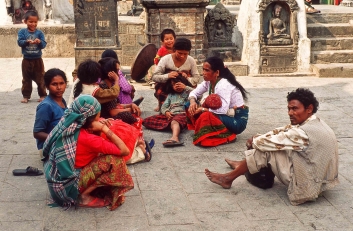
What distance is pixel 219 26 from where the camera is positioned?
37.2ft

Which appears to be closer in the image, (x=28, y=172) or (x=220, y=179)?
(x=220, y=179)

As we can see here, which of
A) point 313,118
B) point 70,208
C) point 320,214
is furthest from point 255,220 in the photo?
point 70,208

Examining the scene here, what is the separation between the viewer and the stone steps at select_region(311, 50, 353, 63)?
11.2 metres

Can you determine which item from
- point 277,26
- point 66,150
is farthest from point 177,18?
point 66,150

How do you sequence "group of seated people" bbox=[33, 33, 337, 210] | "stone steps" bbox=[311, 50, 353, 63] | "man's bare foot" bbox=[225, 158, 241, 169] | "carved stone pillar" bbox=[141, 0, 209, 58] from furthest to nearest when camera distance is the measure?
"stone steps" bbox=[311, 50, 353, 63], "carved stone pillar" bbox=[141, 0, 209, 58], "man's bare foot" bbox=[225, 158, 241, 169], "group of seated people" bbox=[33, 33, 337, 210]

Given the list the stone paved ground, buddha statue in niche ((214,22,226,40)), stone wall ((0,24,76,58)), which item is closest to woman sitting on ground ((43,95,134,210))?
the stone paved ground

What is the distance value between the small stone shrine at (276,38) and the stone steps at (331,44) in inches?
19.6

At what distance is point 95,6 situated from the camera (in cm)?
1079

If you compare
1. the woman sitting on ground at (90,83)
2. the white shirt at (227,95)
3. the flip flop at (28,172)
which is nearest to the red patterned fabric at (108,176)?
the flip flop at (28,172)

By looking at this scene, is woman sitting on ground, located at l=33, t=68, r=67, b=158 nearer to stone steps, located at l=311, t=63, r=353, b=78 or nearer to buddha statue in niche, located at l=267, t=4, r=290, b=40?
buddha statue in niche, located at l=267, t=4, r=290, b=40

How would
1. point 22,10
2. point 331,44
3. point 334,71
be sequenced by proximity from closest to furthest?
point 334,71
point 331,44
point 22,10

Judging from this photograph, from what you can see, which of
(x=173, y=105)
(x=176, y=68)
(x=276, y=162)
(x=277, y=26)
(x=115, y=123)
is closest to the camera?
(x=276, y=162)

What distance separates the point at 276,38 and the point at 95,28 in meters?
3.40

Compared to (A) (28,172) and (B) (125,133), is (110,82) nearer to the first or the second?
(B) (125,133)
